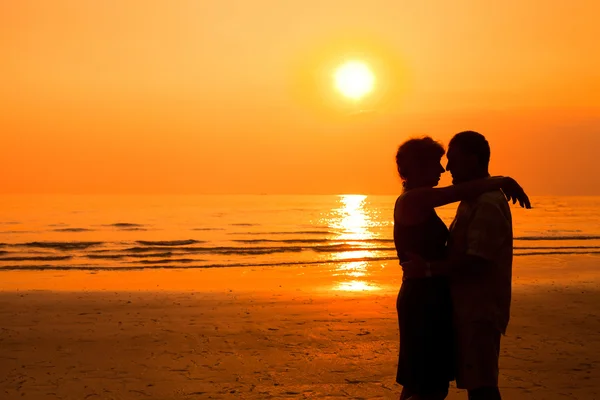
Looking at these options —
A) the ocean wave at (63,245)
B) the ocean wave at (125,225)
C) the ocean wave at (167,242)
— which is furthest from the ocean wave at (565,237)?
the ocean wave at (125,225)

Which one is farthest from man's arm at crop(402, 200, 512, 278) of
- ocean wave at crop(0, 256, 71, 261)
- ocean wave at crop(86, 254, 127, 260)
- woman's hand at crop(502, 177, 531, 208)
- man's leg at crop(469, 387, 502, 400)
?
ocean wave at crop(0, 256, 71, 261)

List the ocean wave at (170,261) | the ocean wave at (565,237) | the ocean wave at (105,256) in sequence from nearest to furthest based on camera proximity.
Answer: the ocean wave at (170,261)
the ocean wave at (105,256)
the ocean wave at (565,237)

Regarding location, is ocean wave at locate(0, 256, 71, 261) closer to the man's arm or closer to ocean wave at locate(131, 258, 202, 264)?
ocean wave at locate(131, 258, 202, 264)

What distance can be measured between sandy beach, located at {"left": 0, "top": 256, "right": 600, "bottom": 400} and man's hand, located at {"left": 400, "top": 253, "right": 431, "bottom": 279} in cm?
275

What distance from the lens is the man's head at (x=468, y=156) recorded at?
4.24m

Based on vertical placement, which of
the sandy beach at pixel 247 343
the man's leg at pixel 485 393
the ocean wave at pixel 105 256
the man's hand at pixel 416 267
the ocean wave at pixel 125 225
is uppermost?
the ocean wave at pixel 125 225

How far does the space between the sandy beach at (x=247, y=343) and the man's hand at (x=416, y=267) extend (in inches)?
108

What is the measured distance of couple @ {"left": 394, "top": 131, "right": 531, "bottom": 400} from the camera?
414 centimetres

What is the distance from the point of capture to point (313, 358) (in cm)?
822

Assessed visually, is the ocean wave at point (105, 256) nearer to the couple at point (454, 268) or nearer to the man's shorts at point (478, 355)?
the couple at point (454, 268)

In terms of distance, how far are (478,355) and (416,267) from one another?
2.10 ft

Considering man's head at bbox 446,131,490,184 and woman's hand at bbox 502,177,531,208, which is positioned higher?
man's head at bbox 446,131,490,184

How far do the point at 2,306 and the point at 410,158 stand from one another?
1079 centimetres

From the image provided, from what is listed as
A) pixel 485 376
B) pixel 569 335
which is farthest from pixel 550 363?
pixel 485 376
